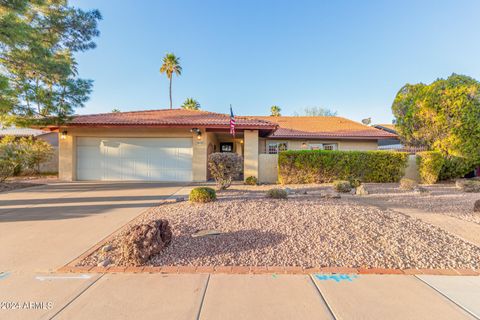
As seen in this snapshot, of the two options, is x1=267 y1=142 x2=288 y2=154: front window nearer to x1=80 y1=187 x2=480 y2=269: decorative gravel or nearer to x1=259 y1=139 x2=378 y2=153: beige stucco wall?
x1=259 y1=139 x2=378 y2=153: beige stucco wall

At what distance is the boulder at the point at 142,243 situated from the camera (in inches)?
125

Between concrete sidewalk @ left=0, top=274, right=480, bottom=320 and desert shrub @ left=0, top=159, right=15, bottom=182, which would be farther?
desert shrub @ left=0, top=159, right=15, bottom=182

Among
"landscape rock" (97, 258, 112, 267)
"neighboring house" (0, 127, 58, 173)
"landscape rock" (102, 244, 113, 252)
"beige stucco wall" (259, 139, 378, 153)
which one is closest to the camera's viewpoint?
"landscape rock" (97, 258, 112, 267)

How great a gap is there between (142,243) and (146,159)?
31.9 ft

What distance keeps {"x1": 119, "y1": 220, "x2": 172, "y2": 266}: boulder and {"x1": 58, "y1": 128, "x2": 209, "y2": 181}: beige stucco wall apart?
8.45 m

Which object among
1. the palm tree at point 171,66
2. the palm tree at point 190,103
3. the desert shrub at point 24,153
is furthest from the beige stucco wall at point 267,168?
the palm tree at point 190,103

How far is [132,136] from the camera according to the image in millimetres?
12195

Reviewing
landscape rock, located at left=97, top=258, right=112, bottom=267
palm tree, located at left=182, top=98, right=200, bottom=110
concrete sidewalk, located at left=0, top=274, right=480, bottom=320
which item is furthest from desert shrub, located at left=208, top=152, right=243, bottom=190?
palm tree, located at left=182, top=98, right=200, bottom=110

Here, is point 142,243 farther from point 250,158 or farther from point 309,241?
point 250,158

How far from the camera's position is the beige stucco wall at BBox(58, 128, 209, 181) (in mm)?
12031

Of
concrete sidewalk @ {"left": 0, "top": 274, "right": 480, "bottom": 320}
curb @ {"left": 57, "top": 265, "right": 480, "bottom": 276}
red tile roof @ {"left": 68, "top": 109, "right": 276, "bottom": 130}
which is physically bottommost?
concrete sidewalk @ {"left": 0, "top": 274, "right": 480, "bottom": 320}

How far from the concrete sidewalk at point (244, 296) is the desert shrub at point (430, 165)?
10.2 meters

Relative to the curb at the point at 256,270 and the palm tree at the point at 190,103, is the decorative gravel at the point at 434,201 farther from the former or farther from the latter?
the palm tree at the point at 190,103

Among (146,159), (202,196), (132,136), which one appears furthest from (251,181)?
(132,136)
